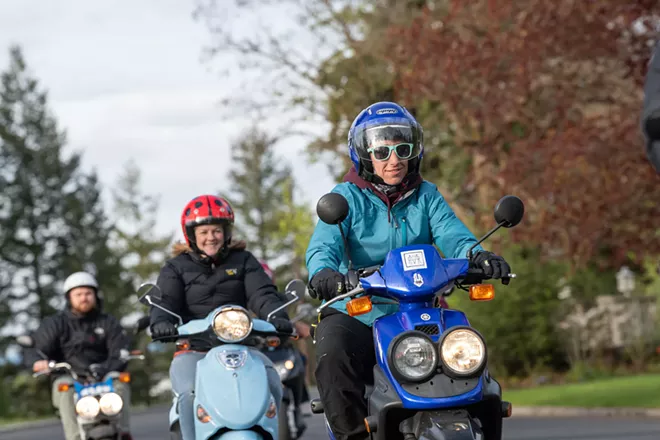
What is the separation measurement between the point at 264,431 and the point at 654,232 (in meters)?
12.4

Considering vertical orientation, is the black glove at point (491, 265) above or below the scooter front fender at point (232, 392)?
above

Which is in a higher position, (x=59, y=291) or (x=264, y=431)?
(x=59, y=291)

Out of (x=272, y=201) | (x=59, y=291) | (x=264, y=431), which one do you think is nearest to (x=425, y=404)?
(x=264, y=431)

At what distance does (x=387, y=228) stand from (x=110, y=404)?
18.1 feet

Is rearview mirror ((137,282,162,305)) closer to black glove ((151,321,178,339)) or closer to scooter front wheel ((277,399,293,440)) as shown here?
black glove ((151,321,178,339))

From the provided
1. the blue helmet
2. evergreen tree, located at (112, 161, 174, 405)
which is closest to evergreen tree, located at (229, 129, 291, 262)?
evergreen tree, located at (112, 161, 174, 405)

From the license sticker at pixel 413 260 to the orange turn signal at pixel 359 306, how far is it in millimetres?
258

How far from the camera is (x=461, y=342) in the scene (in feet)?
18.9

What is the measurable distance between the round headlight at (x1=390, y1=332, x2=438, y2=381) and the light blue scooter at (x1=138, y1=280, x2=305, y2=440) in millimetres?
2262

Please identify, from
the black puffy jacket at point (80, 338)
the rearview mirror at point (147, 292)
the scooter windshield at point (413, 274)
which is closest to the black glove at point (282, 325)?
the rearview mirror at point (147, 292)

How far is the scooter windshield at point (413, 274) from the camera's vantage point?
5.92 metres

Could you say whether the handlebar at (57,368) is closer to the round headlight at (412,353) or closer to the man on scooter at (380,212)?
the man on scooter at (380,212)

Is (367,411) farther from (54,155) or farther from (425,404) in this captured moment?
(54,155)

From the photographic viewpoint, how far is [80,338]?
1267cm
